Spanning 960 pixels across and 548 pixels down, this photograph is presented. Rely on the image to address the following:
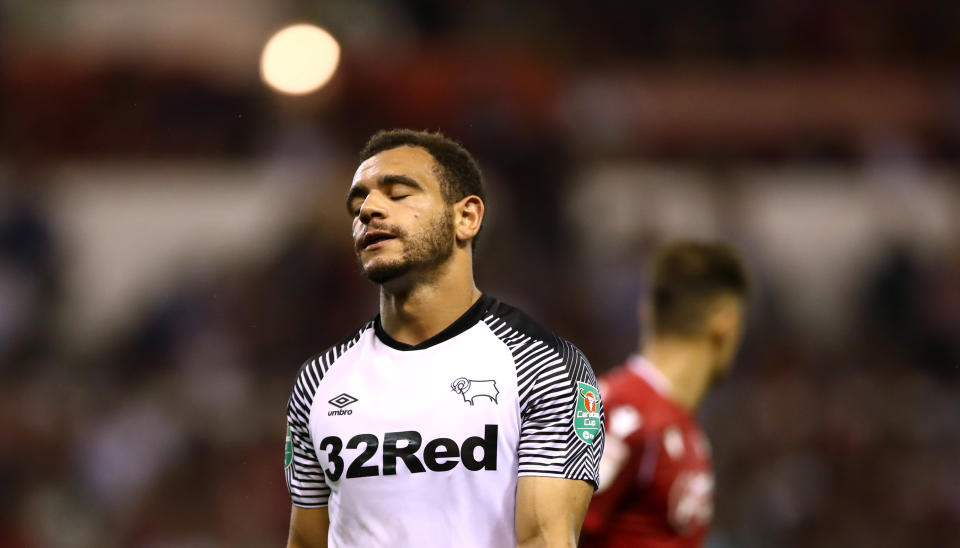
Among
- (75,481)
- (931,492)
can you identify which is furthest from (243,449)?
(931,492)

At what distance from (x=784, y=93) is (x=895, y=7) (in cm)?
167

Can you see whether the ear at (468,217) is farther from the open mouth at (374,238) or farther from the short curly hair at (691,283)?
the short curly hair at (691,283)

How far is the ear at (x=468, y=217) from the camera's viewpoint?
10.7ft

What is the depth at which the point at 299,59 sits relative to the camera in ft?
43.6

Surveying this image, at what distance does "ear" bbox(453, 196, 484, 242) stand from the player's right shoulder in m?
0.38

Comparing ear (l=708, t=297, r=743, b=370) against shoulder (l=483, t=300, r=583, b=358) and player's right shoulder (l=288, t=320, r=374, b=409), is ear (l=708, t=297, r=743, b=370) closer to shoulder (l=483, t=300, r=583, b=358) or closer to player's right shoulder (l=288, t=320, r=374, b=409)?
shoulder (l=483, t=300, r=583, b=358)

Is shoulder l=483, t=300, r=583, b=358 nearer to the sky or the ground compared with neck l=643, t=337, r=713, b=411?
nearer to the sky

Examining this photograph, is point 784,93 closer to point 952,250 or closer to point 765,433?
point 952,250

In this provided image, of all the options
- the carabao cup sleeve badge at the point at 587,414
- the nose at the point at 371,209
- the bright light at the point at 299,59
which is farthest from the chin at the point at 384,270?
the bright light at the point at 299,59

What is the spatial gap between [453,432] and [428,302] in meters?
0.36

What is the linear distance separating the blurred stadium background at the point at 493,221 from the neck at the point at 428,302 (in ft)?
19.7

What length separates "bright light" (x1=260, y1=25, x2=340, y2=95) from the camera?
38.9 ft

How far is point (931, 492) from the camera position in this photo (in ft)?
30.0

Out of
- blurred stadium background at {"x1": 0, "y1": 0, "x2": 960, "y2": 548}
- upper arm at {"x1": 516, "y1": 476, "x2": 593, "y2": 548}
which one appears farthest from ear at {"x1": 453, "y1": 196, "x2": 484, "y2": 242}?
blurred stadium background at {"x1": 0, "y1": 0, "x2": 960, "y2": 548}
